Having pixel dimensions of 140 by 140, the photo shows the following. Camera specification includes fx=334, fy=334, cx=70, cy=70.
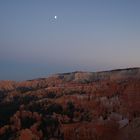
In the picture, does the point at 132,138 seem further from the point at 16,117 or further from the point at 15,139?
the point at 16,117

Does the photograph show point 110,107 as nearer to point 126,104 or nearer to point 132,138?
point 126,104

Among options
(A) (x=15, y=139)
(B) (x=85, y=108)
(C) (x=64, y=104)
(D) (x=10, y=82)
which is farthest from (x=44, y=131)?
(D) (x=10, y=82)

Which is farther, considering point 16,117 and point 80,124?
point 16,117

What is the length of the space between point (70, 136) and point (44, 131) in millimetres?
9475

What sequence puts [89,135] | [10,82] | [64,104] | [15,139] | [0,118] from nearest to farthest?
[89,135], [15,139], [0,118], [64,104], [10,82]

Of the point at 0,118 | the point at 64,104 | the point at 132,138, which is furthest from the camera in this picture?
the point at 64,104

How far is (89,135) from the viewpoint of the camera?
61656 mm

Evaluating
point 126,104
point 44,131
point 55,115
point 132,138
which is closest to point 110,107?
point 126,104

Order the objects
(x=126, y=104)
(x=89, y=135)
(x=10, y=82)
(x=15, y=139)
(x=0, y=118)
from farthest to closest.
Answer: (x=10, y=82) → (x=0, y=118) → (x=126, y=104) → (x=15, y=139) → (x=89, y=135)

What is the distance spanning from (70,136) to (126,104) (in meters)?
24.5

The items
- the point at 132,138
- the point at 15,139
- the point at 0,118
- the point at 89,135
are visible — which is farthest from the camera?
the point at 0,118

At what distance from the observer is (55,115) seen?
84750 mm

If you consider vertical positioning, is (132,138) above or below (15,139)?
above

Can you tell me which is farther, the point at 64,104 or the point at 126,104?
the point at 64,104
